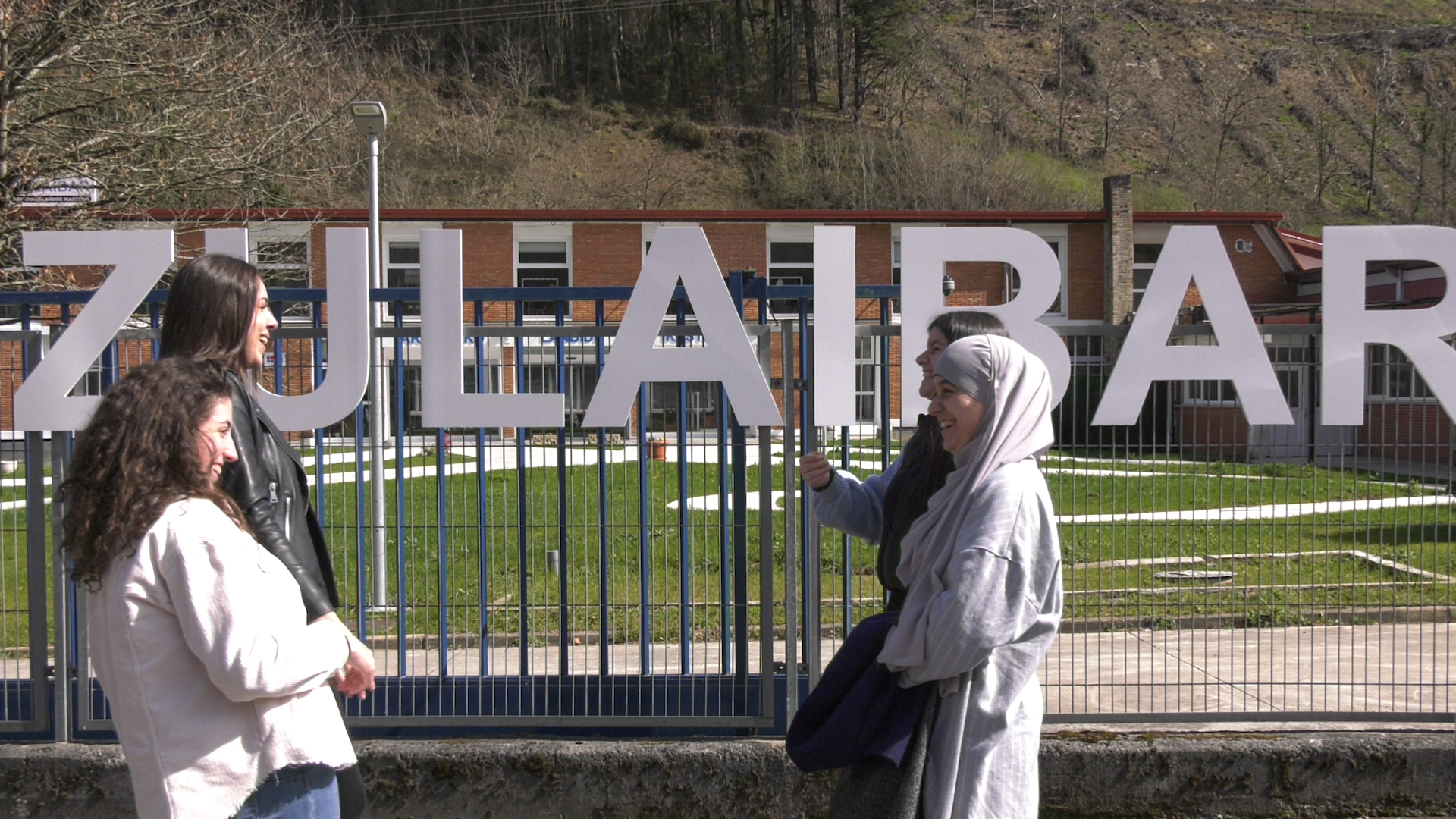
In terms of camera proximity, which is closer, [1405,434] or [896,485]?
[896,485]

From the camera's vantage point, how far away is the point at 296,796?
235 cm

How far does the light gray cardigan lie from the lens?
216 cm

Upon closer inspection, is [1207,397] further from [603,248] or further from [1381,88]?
[1381,88]

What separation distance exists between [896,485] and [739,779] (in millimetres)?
2197

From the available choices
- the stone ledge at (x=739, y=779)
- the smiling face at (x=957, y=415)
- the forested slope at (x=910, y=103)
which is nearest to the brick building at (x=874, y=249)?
the forested slope at (x=910, y=103)

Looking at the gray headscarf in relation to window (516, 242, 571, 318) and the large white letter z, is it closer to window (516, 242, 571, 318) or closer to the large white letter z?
the large white letter z

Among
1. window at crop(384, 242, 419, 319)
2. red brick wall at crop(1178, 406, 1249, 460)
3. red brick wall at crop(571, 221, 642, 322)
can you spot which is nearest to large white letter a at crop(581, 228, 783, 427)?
red brick wall at crop(1178, 406, 1249, 460)

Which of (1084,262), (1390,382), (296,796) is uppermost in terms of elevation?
(1084,262)

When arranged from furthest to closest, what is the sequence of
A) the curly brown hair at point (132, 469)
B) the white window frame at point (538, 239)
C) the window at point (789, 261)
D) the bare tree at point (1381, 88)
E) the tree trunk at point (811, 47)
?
the bare tree at point (1381, 88)
the tree trunk at point (811, 47)
the window at point (789, 261)
the white window frame at point (538, 239)
the curly brown hair at point (132, 469)

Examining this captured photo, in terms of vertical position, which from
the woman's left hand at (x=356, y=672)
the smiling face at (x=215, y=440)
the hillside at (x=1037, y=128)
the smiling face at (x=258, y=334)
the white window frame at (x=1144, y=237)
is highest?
the hillside at (x=1037, y=128)

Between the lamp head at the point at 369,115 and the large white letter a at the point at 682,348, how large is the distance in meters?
5.68

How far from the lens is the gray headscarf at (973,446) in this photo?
7.98ft

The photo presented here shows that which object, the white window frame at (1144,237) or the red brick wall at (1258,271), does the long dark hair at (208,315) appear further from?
the red brick wall at (1258,271)

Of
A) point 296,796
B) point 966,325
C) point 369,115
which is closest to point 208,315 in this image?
point 296,796
